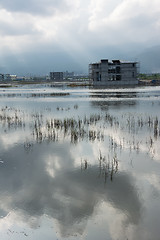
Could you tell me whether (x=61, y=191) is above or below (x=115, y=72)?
below

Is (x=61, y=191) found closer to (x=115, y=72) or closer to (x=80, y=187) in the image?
(x=80, y=187)

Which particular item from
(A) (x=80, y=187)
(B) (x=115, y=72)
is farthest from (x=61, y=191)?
(B) (x=115, y=72)

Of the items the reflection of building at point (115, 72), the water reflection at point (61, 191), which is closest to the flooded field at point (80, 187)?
the water reflection at point (61, 191)

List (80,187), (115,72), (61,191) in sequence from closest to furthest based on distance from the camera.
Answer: (61,191) < (80,187) < (115,72)

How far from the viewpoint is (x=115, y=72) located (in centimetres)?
10144

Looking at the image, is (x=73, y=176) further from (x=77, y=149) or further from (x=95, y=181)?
(x=77, y=149)

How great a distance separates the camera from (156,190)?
959 cm

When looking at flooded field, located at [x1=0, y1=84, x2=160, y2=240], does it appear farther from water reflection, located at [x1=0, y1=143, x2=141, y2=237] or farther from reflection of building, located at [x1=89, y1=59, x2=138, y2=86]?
reflection of building, located at [x1=89, y1=59, x2=138, y2=86]

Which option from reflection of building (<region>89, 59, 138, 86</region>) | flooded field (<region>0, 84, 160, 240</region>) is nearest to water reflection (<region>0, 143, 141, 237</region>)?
flooded field (<region>0, 84, 160, 240</region>)

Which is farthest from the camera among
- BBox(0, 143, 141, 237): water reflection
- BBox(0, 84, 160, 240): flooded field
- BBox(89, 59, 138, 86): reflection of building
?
BBox(89, 59, 138, 86): reflection of building

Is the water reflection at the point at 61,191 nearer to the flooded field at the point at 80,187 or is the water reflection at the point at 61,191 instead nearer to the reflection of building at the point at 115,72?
the flooded field at the point at 80,187

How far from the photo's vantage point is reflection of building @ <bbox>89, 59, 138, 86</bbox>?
9900 centimetres

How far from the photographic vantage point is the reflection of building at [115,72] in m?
99.0

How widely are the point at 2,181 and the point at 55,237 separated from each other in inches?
194
